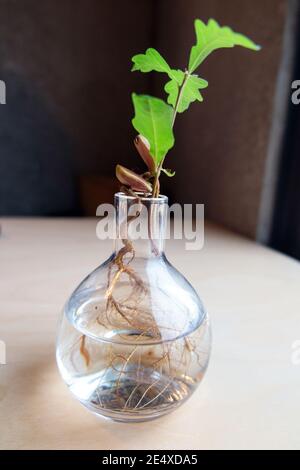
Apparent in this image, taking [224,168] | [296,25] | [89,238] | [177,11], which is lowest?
[89,238]

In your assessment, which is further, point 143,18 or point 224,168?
point 143,18

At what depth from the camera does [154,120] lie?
0.27 metres

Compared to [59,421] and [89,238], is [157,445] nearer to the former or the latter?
[59,421]

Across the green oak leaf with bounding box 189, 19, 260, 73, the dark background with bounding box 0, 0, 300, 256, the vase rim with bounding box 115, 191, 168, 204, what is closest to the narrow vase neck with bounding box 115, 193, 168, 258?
the vase rim with bounding box 115, 191, 168, 204

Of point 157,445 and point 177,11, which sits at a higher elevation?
point 177,11

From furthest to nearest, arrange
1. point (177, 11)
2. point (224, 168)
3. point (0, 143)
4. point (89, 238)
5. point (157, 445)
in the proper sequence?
point (0, 143) → point (177, 11) → point (224, 168) → point (89, 238) → point (157, 445)

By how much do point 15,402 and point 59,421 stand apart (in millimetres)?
44

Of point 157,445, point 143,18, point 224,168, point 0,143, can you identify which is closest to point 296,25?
point 224,168

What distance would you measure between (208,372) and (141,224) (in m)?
0.18

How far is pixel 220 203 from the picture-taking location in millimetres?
1326

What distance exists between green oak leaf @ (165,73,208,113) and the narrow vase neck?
2.8 inches

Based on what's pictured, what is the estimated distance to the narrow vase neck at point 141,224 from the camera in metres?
0.31

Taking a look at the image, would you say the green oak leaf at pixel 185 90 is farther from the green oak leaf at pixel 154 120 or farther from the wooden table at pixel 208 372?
the wooden table at pixel 208 372

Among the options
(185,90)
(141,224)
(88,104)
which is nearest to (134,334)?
(141,224)
